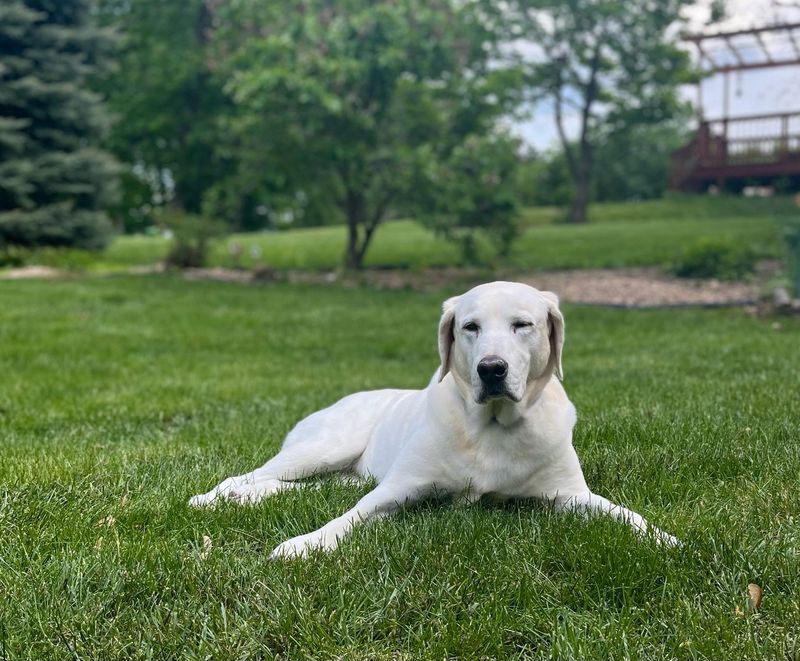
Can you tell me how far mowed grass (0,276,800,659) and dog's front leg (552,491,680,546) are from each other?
76mm

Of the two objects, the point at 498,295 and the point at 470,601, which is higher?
the point at 498,295

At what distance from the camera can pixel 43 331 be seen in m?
9.09

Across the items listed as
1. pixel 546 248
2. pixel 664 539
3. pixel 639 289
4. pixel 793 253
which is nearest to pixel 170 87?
pixel 546 248

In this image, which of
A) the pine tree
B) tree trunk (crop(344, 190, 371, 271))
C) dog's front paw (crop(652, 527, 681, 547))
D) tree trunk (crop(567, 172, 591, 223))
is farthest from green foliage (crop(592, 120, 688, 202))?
dog's front paw (crop(652, 527, 681, 547))

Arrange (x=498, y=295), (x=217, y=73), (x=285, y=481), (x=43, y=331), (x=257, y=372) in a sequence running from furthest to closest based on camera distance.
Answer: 1. (x=217, y=73)
2. (x=43, y=331)
3. (x=257, y=372)
4. (x=285, y=481)
5. (x=498, y=295)

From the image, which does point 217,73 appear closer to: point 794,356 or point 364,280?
point 364,280

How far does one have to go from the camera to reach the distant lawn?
16.9m

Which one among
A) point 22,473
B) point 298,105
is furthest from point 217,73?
point 22,473

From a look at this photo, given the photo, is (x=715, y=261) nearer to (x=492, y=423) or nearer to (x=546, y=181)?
(x=492, y=423)

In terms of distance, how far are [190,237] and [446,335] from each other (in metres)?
15.1

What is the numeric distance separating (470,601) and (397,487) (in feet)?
2.38

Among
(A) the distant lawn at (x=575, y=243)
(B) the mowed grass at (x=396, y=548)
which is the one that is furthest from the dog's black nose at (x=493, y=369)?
(A) the distant lawn at (x=575, y=243)

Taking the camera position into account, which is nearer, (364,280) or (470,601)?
(470,601)

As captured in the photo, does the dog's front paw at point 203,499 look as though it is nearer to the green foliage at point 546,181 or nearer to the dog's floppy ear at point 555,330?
the dog's floppy ear at point 555,330
